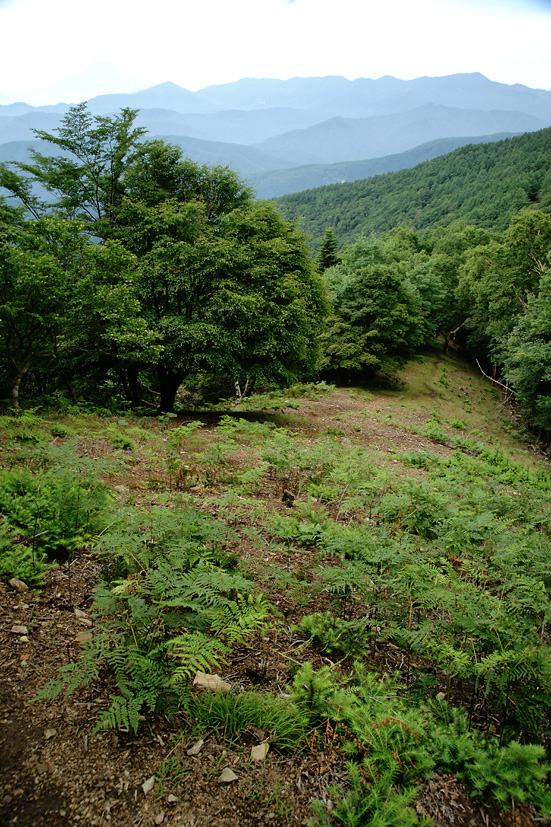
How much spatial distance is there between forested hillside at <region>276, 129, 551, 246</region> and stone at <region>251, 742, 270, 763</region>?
86054 mm

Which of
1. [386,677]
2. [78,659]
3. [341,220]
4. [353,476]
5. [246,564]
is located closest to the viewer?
[78,659]

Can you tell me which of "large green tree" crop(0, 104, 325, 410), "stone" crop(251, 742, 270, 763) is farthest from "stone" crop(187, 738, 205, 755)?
"large green tree" crop(0, 104, 325, 410)

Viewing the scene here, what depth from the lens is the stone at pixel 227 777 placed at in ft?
7.41

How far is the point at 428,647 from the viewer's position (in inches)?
127

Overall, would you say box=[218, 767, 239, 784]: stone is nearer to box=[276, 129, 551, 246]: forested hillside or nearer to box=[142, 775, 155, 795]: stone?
box=[142, 775, 155, 795]: stone

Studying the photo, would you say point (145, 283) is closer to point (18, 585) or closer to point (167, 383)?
point (167, 383)

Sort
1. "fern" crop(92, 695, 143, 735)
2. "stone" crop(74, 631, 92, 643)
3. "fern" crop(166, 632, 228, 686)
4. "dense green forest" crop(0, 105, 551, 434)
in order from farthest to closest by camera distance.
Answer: "dense green forest" crop(0, 105, 551, 434) → "stone" crop(74, 631, 92, 643) → "fern" crop(166, 632, 228, 686) → "fern" crop(92, 695, 143, 735)

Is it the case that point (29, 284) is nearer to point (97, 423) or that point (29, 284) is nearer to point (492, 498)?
point (97, 423)

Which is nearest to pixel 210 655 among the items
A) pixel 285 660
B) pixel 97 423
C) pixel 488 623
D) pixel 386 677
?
pixel 285 660

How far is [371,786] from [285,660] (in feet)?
3.47

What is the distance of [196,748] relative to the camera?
240 cm

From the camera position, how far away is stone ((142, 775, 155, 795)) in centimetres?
215

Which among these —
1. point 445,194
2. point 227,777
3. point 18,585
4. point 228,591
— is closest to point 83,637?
point 18,585

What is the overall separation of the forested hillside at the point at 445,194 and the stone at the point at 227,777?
283 feet
